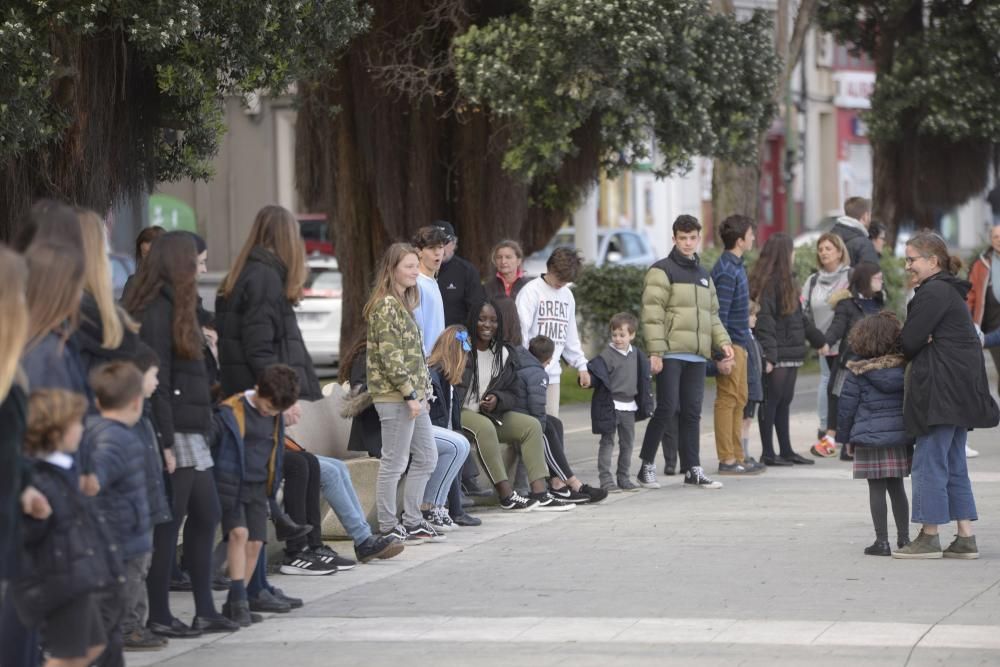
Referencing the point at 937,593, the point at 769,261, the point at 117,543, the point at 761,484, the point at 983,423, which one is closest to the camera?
the point at 117,543

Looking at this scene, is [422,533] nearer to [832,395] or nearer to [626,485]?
[626,485]

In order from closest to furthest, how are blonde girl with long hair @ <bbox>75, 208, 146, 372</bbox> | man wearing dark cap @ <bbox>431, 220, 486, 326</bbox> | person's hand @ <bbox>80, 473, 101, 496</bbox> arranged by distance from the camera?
person's hand @ <bbox>80, 473, 101, 496</bbox> < blonde girl with long hair @ <bbox>75, 208, 146, 372</bbox> < man wearing dark cap @ <bbox>431, 220, 486, 326</bbox>

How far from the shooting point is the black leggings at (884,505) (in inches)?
378

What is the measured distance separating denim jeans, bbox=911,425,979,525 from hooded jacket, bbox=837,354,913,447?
0.12 meters

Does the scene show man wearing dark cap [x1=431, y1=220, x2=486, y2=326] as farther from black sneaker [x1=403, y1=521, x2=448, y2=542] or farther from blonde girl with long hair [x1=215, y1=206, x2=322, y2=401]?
blonde girl with long hair [x1=215, y1=206, x2=322, y2=401]

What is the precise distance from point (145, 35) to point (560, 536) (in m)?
3.64

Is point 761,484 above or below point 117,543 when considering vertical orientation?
below

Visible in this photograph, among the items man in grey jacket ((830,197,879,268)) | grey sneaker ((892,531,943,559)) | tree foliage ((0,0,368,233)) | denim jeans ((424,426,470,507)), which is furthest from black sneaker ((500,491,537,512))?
man in grey jacket ((830,197,879,268))

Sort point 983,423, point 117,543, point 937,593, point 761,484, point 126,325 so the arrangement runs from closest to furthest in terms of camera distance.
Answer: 1. point 117,543
2. point 126,325
3. point 937,593
4. point 983,423
5. point 761,484

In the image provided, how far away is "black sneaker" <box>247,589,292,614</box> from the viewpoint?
27.1ft

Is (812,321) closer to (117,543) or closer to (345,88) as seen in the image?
(345,88)

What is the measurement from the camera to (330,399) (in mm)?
10508

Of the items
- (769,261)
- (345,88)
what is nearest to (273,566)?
(769,261)

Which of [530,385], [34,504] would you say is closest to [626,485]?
[530,385]
